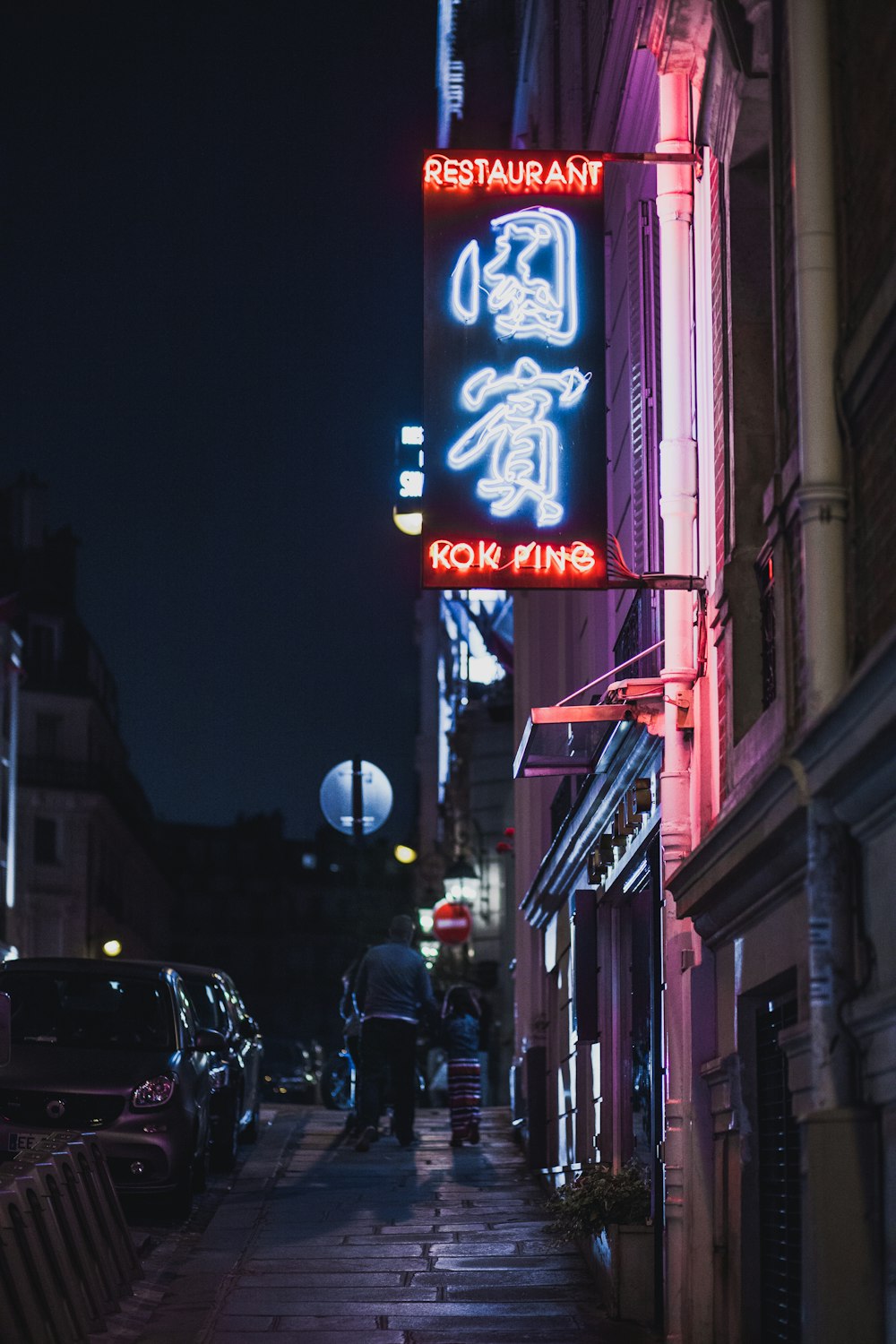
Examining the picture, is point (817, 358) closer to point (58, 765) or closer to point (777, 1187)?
point (777, 1187)

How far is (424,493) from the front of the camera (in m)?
10.3

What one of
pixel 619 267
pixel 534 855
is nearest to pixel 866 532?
pixel 619 267

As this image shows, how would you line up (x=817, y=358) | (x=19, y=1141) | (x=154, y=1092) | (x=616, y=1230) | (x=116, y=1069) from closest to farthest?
(x=817, y=358)
(x=616, y=1230)
(x=19, y=1141)
(x=154, y=1092)
(x=116, y=1069)

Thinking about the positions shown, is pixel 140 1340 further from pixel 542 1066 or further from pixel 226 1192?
pixel 542 1066

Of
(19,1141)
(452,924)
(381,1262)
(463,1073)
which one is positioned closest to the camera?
(381,1262)

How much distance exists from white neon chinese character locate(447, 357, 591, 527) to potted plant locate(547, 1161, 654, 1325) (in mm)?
3952

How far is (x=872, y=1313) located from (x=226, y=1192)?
33.8 feet

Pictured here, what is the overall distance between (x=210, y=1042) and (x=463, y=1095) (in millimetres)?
4872

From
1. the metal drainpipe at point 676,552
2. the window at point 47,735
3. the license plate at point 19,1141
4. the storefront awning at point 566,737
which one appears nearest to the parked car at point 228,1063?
the license plate at point 19,1141

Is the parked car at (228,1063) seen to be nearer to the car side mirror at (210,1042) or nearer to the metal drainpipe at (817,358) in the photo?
the car side mirror at (210,1042)

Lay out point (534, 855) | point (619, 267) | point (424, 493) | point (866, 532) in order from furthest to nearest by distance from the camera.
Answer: point (534, 855) → point (619, 267) → point (424, 493) → point (866, 532)

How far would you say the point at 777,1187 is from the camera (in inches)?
333

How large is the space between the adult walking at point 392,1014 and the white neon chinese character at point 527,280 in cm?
833

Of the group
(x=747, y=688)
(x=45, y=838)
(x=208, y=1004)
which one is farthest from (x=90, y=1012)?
(x=45, y=838)
